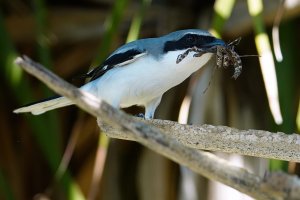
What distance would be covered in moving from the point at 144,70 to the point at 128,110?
107 cm

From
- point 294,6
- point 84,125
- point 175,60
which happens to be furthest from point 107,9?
point 175,60

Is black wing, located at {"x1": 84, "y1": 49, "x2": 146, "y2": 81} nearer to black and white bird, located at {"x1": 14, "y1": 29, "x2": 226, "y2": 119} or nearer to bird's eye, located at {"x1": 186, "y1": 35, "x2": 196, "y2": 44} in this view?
black and white bird, located at {"x1": 14, "y1": 29, "x2": 226, "y2": 119}

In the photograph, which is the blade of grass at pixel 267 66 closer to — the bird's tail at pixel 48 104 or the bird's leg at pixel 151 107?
the bird's leg at pixel 151 107

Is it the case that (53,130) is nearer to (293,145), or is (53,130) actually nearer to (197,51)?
(197,51)

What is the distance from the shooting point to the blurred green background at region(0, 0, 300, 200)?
185cm

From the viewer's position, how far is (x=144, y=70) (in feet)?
4.76

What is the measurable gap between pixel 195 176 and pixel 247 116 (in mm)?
275

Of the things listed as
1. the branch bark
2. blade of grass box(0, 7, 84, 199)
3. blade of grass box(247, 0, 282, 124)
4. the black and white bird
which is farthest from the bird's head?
the branch bark

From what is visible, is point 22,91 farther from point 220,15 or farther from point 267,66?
point 267,66

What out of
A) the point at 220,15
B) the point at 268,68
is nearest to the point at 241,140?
the point at 268,68

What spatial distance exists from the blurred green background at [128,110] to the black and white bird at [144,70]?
0.17 m

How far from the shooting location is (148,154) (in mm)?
2236

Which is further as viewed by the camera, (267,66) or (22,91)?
(22,91)

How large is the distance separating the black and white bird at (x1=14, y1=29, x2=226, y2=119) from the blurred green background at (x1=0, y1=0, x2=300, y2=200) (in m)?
0.17
